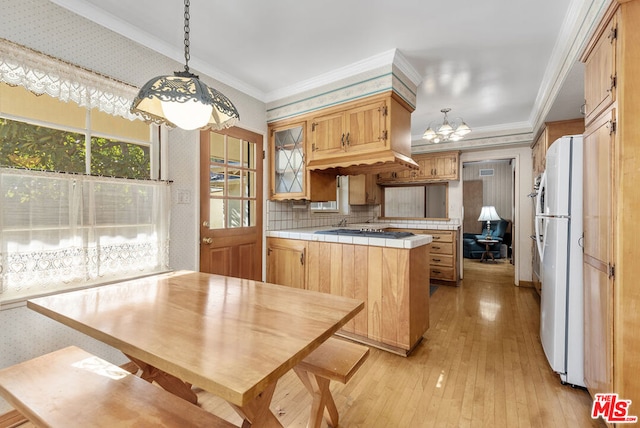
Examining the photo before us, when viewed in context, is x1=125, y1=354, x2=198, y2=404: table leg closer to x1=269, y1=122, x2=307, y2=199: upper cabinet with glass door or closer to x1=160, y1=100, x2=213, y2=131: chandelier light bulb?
x1=160, y1=100, x2=213, y2=131: chandelier light bulb

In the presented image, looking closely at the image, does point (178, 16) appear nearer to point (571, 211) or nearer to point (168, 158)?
point (168, 158)

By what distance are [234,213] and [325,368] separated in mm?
1965

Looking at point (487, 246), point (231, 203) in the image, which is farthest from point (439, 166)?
point (231, 203)

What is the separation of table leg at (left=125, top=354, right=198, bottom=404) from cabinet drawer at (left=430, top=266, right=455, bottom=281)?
386 cm

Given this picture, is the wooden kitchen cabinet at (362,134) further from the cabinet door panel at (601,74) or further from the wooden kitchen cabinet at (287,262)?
the cabinet door panel at (601,74)

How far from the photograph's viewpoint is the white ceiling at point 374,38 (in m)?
1.88

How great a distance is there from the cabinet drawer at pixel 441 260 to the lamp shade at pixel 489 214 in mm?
3011

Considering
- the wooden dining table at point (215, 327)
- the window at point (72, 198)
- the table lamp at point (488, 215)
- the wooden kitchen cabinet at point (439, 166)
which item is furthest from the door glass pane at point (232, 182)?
the table lamp at point (488, 215)

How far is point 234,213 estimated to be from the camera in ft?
9.55

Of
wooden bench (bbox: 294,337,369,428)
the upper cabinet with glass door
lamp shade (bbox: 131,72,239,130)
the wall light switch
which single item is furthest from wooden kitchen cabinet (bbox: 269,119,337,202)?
wooden bench (bbox: 294,337,369,428)

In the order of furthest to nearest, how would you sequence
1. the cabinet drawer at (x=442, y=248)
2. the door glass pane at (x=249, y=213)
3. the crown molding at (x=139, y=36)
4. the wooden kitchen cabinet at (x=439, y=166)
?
the wooden kitchen cabinet at (x=439, y=166) → the cabinet drawer at (x=442, y=248) → the door glass pane at (x=249, y=213) → the crown molding at (x=139, y=36)

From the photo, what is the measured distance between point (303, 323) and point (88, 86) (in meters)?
2.02

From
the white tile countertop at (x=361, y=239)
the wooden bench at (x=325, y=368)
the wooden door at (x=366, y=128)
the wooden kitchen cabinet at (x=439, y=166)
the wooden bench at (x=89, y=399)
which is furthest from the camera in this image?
the wooden kitchen cabinet at (x=439, y=166)
